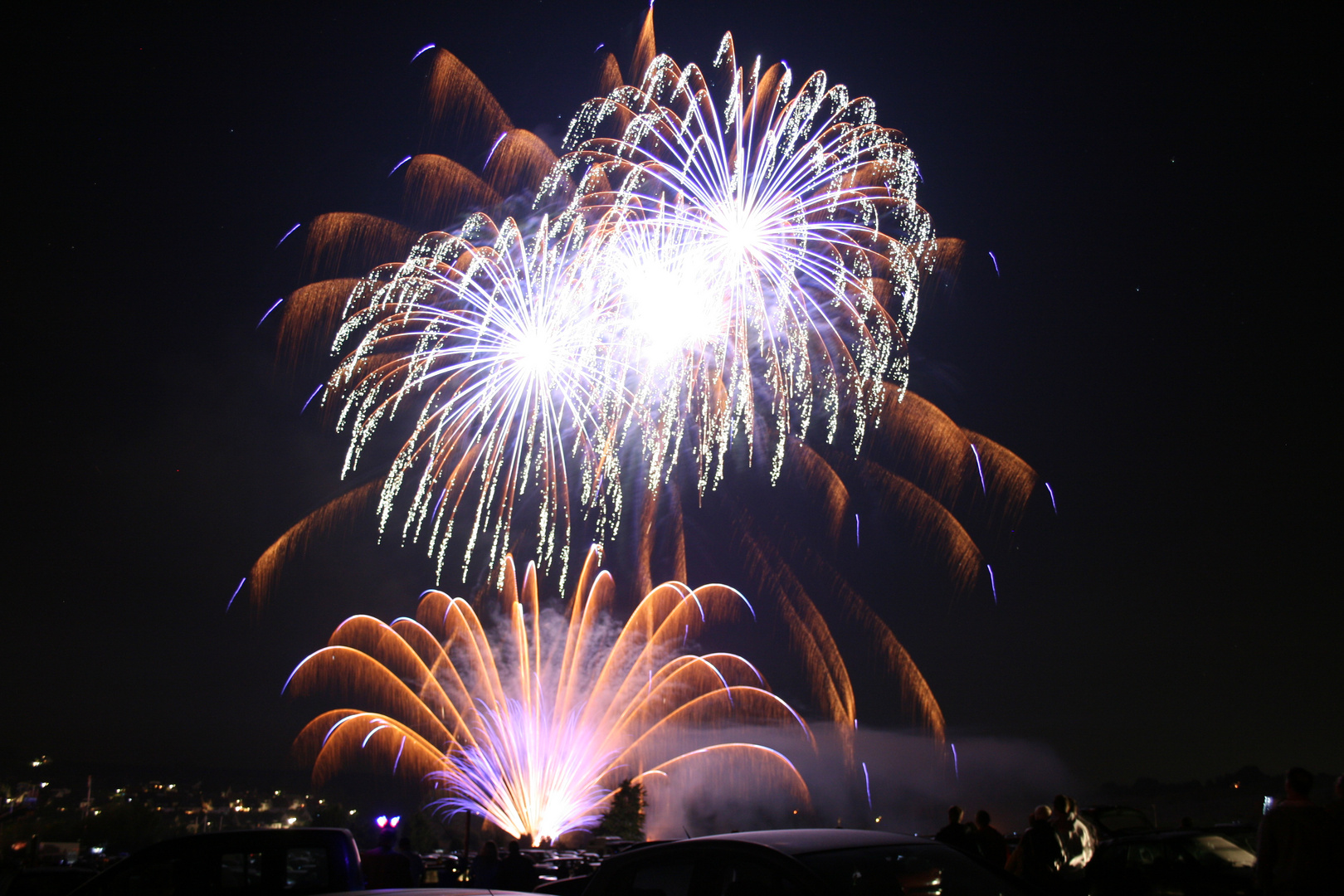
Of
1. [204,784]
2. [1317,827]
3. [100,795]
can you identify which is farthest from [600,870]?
[204,784]

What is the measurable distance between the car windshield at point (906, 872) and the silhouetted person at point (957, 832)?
18.8 ft

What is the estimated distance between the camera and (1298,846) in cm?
569

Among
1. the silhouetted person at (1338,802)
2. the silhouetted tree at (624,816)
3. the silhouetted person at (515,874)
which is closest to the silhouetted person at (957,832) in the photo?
the silhouetted person at (1338,802)

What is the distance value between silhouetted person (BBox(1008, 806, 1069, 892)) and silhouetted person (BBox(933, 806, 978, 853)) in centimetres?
64

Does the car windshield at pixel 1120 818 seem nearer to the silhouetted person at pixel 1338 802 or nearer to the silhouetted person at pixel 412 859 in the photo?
the silhouetted person at pixel 1338 802

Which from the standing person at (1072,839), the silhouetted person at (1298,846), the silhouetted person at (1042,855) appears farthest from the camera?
the standing person at (1072,839)

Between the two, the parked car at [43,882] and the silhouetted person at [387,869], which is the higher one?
the silhouetted person at [387,869]

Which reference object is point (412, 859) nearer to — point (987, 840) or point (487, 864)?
point (487, 864)

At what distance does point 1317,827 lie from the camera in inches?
224

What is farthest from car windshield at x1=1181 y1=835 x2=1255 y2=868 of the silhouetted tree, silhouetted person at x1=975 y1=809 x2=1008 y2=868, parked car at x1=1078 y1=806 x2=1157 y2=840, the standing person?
the silhouetted tree

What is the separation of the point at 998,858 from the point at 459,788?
2786 centimetres

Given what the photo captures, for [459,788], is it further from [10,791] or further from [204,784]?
[204,784]

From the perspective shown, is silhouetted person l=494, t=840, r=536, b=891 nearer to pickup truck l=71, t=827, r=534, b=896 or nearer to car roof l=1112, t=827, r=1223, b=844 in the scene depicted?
pickup truck l=71, t=827, r=534, b=896

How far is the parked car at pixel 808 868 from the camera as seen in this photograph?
3.92 metres
